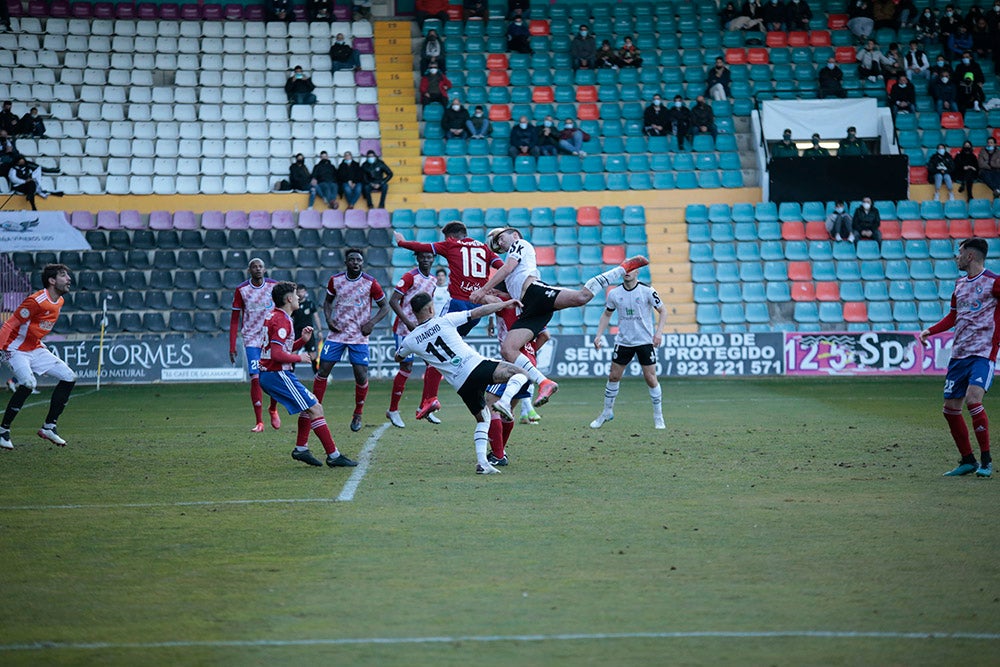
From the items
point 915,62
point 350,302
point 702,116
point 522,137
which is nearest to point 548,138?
point 522,137

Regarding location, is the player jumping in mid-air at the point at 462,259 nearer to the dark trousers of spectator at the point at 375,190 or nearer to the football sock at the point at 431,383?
the football sock at the point at 431,383

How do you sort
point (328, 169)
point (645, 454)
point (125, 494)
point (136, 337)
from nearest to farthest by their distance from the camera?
point (125, 494), point (645, 454), point (136, 337), point (328, 169)

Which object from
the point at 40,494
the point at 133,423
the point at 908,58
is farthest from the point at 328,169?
the point at 40,494

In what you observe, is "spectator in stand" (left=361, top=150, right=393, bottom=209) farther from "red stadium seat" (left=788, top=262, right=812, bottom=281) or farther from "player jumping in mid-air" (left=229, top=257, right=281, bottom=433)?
"player jumping in mid-air" (left=229, top=257, right=281, bottom=433)

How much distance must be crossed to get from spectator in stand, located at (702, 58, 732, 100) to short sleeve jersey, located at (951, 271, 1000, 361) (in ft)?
74.2

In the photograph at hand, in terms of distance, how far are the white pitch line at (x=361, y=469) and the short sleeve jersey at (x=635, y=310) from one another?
3663 mm

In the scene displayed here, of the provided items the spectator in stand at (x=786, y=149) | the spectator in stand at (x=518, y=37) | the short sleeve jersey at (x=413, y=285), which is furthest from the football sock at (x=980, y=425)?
the spectator in stand at (x=518, y=37)

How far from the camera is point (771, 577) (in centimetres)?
677

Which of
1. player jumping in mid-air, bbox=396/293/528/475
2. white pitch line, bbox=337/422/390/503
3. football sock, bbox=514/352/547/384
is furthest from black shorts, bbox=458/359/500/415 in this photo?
white pitch line, bbox=337/422/390/503

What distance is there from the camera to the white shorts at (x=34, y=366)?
13.5 m

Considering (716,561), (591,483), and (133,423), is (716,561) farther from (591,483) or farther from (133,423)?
(133,423)

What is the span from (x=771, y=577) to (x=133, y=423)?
12.4 meters

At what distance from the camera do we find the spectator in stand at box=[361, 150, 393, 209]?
29.4 metres

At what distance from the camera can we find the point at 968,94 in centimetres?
3272
